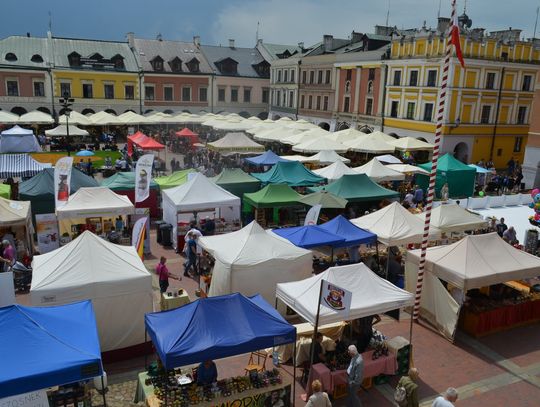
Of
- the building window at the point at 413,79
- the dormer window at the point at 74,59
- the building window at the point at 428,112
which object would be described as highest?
the dormer window at the point at 74,59

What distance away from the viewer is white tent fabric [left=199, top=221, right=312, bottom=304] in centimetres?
1109

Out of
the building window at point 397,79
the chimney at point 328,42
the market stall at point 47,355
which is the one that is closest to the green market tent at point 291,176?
the market stall at point 47,355

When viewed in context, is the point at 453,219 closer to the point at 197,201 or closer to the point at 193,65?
the point at 197,201

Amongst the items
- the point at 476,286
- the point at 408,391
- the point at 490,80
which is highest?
the point at 490,80

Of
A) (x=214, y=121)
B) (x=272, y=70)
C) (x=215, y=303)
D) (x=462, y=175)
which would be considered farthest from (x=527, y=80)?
(x=215, y=303)

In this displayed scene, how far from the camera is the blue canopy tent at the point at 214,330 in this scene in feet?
23.9

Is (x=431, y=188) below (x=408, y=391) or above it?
above

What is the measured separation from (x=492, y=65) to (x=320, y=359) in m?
30.7

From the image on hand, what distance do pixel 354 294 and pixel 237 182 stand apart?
10629 mm

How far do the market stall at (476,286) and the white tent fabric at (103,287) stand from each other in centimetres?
665

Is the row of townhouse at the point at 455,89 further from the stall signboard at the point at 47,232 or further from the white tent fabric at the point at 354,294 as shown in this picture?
the stall signboard at the point at 47,232

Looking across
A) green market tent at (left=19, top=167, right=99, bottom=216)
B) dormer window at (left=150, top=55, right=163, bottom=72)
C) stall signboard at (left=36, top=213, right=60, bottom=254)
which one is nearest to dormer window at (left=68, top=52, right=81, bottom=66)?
dormer window at (left=150, top=55, right=163, bottom=72)

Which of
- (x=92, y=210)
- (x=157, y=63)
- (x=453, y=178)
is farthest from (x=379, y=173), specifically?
(x=157, y=63)

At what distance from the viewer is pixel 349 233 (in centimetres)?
1377
